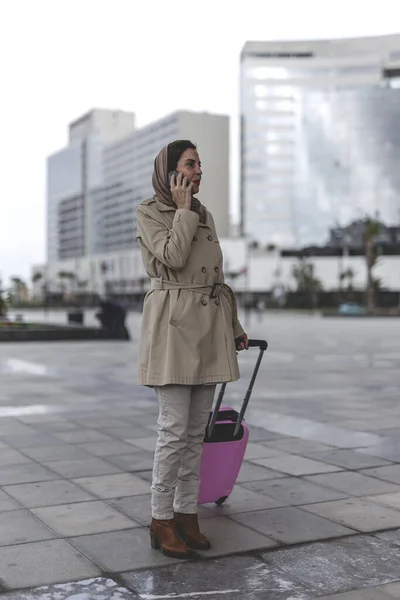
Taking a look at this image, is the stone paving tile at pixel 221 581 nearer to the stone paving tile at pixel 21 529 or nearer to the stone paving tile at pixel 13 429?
the stone paving tile at pixel 21 529

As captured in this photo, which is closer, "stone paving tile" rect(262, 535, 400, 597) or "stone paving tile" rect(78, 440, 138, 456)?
"stone paving tile" rect(262, 535, 400, 597)

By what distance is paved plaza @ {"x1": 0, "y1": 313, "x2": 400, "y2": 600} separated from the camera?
3484 millimetres

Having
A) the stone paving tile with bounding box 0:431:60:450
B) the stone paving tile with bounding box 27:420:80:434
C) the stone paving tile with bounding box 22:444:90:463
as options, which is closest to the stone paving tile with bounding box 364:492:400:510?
the stone paving tile with bounding box 22:444:90:463

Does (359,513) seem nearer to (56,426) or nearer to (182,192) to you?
(182,192)

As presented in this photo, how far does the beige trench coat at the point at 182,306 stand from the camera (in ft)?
12.2

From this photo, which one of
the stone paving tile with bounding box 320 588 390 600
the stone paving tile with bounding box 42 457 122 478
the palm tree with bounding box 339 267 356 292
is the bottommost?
the stone paving tile with bounding box 42 457 122 478

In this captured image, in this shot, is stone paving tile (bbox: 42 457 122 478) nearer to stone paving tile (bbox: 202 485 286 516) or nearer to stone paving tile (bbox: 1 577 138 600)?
stone paving tile (bbox: 202 485 286 516)

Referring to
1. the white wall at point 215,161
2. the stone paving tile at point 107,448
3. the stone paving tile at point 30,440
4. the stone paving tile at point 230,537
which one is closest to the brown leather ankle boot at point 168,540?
the stone paving tile at point 230,537

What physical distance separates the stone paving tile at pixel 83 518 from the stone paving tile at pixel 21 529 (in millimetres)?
55

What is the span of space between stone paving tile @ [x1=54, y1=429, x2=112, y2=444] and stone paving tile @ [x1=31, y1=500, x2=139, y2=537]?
2.10 meters

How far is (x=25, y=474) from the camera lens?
557cm

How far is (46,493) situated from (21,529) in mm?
778

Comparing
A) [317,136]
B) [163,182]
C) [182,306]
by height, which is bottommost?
[182,306]

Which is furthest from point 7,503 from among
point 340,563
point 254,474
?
point 340,563
